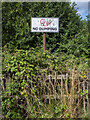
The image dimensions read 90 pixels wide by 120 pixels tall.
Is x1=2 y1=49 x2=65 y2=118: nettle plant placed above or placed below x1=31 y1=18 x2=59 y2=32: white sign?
below

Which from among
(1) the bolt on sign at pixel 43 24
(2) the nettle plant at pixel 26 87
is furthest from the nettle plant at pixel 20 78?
(1) the bolt on sign at pixel 43 24

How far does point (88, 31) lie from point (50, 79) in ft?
10.4

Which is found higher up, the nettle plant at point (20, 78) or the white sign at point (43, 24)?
the white sign at point (43, 24)

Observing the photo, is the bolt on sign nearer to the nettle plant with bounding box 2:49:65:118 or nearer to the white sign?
the white sign

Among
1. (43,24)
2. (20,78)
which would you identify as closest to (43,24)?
(43,24)

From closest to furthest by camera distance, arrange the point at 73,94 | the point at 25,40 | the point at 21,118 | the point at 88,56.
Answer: the point at 73,94
the point at 21,118
the point at 88,56
the point at 25,40

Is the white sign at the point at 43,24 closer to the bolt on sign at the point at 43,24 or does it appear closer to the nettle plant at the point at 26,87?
the bolt on sign at the point at 43,24

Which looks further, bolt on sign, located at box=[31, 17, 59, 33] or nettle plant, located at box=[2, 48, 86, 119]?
bolt on sign, located at box=[31, 17, 59, 33]

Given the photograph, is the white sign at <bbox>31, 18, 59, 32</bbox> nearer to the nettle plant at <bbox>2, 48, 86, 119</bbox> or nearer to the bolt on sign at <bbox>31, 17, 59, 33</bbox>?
the bolt on sign at <bbox>31, 17, 59, 33</bbox>

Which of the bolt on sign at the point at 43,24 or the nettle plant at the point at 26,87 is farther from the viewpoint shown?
the bolt on sign at the point at 43,24

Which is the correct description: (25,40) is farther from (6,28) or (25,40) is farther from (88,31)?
(88,31)

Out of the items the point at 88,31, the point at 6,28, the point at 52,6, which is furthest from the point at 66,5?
the point at 6,28

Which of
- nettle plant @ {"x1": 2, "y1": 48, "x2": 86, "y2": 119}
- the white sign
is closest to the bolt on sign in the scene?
the white sign

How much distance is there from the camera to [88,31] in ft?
18.2
